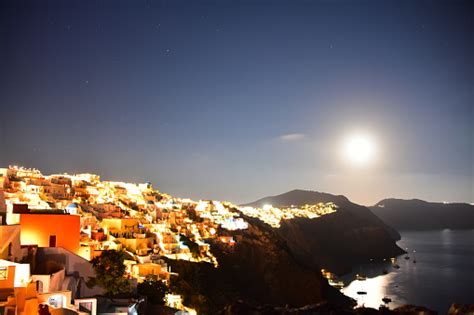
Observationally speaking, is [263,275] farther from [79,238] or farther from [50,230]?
[50,230]

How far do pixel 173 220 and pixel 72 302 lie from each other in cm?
3207

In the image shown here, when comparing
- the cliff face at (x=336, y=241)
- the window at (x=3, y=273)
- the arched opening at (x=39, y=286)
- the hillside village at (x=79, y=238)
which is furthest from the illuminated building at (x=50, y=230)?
the cliff face at (x=336, y=241)

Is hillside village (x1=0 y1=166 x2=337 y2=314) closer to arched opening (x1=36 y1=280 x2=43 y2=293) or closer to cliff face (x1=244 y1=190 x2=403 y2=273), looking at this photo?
arched opening (x1=36 y1=280 x2=43 y2=293)

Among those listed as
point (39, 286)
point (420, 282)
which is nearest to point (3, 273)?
point (39, 286)

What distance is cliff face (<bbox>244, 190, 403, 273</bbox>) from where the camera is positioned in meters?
87.4

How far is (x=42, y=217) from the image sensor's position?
64.2ft

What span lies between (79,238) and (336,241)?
94851 mm

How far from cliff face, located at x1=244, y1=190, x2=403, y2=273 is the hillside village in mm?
31265

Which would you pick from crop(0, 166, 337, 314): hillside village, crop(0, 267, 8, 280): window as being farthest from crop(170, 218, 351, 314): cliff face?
crop(0, 267, 8, 280): window

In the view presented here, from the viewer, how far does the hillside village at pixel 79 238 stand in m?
14.9

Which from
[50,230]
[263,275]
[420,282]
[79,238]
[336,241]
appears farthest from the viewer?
[336,241]

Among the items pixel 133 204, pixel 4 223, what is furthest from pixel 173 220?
pixel 4 223

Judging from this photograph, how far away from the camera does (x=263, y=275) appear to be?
52750 millimetres

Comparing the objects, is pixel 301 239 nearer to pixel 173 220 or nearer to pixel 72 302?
pixel 173 220
